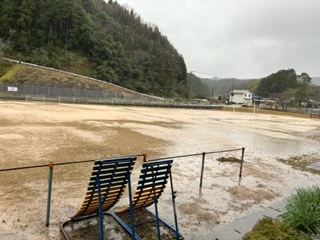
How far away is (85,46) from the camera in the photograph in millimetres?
69812

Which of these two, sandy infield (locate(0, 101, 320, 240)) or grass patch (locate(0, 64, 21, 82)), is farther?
grass patch (locate(0, 64, 21, 82))

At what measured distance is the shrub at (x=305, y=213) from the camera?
182 inches

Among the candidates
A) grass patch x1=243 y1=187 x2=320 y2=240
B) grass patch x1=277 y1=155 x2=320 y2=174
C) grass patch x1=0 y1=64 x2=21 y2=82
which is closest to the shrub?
grass patch x1=243 y1=187 x2=320 y2=240

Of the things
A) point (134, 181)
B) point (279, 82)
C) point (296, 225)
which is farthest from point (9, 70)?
point (279, 82)

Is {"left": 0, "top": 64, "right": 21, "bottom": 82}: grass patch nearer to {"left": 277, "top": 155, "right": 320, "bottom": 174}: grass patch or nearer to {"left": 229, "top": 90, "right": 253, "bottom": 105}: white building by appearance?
{"left": 277, "top": 155, "right": 320, "bottom": 174}: grass patch

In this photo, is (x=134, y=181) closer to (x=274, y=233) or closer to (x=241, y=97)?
(x=274, y=233)

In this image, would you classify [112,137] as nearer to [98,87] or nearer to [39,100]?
[39,100]

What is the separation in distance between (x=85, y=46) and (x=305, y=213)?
71.9m

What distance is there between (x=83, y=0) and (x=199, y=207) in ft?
294

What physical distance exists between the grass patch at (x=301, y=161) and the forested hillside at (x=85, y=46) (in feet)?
184

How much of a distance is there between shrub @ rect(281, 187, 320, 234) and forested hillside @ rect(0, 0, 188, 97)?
2382 inches

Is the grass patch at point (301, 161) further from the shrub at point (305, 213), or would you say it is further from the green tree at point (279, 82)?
the green tree at point (279, 82)

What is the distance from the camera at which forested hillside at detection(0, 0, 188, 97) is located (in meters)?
58.8

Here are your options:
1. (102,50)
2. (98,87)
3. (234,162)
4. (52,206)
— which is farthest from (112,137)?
(102,50)
